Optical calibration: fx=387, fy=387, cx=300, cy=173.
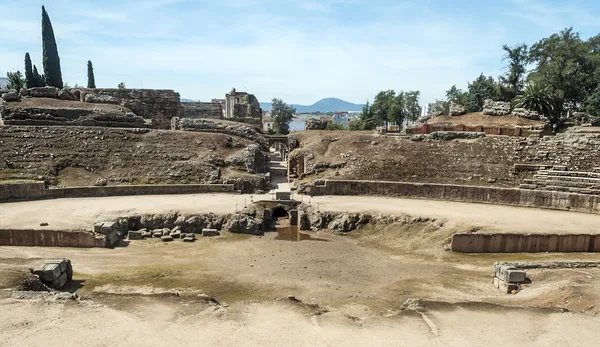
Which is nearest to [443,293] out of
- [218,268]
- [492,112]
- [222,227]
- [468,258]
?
[468,258]

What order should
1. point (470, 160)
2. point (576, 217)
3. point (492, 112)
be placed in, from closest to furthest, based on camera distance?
1. point (576, 217)
2. point (470, 160)
3. point (492, 112)

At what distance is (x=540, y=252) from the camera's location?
18.2 m

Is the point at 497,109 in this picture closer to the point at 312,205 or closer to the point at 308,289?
the point at 312,205

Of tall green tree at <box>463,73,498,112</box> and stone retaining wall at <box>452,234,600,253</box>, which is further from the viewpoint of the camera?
tall green tree at <box>463,73,498,112</box>

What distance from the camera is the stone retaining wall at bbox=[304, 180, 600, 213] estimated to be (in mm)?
23156

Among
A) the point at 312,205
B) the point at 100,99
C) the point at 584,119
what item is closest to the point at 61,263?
the point at 312,205

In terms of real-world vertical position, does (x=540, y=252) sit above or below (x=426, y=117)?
below

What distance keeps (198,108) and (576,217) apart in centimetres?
4090

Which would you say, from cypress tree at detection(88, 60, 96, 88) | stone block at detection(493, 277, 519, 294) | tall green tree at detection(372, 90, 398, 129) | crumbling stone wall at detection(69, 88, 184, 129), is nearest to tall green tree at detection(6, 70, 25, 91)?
cypress tree at detection(88, 60, 96, 88)

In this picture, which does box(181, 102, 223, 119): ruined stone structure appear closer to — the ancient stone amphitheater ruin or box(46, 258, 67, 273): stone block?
the ancient stone amphitheater ruin

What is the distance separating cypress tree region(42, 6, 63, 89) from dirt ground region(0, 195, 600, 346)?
30.7m

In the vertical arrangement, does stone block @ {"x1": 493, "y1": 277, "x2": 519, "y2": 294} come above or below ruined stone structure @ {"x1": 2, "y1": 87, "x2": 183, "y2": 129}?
below

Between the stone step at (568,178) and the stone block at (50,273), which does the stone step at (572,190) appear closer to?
the stone step at (568,178)

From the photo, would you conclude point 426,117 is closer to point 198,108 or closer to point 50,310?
point 198,108
